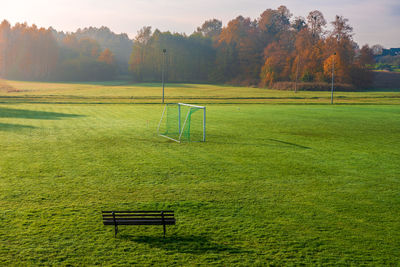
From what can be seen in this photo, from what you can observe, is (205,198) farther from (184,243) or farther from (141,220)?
(141,220)

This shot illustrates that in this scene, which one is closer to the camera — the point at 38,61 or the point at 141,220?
the point at 141,220

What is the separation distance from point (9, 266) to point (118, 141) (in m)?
13.2

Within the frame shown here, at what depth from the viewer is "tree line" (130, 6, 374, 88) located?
98.4 m

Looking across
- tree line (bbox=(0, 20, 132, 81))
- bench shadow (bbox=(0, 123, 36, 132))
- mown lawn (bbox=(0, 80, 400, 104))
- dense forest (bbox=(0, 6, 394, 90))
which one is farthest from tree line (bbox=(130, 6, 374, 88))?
bench shadow (bbox=(0, 123, 36, 132))

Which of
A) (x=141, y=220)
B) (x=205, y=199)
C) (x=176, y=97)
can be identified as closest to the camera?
(x=141, y=220)

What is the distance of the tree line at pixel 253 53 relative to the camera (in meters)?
98.4

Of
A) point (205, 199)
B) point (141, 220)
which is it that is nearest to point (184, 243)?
point (141, 220)

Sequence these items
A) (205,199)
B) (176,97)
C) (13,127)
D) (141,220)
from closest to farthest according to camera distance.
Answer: (141,220), (205,199), (13,127), (176,97)

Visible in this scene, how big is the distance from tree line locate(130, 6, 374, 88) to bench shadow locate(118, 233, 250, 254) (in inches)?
3629

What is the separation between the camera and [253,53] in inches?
4862

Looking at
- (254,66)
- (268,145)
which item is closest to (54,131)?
(268,145)

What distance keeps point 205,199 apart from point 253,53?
384 feet

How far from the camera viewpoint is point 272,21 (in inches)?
4966

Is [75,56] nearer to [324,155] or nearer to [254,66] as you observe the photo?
[254,66]
